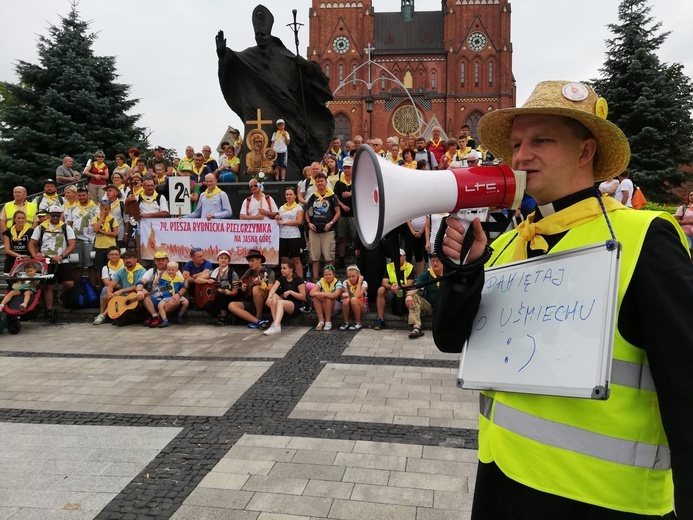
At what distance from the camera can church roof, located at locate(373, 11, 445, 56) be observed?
63.9 m

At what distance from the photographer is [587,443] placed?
1.45m

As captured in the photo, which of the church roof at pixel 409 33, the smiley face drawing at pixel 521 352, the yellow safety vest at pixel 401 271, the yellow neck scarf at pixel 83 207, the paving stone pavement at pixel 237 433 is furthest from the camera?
the church roof at pixel 409 33

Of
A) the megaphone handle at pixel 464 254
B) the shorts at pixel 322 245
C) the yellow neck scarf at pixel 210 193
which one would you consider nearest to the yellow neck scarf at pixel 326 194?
the shorts at pixel 322 245

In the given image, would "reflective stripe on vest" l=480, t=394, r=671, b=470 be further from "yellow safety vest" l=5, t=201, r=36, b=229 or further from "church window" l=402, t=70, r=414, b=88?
"church window" l=402, t=70, r=414, b=88

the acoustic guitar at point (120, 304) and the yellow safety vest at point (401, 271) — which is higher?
the yellow safety vest at point (401, 271)

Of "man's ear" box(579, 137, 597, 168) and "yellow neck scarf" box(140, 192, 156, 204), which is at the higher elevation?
"yellow neck scarf" box(140, 192, 156, 204)

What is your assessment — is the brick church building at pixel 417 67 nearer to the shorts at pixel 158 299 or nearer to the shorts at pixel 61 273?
the shorts at pixel 61 273

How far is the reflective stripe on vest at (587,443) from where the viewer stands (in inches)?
54.9

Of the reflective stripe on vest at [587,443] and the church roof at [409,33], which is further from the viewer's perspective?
the church roof at [409,33]

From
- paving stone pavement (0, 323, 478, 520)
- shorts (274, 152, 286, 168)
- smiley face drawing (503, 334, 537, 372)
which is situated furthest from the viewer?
shorts (274, 152, 286, 168)

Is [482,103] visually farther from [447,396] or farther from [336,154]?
[447,396]

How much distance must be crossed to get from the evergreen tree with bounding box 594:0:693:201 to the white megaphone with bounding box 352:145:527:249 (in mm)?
23839

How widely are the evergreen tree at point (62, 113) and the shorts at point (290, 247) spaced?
49.0 feet

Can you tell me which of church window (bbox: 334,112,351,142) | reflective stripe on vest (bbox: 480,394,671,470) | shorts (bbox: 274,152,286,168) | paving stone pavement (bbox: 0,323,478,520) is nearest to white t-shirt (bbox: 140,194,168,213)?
Result: shorts (bbox: 274,152,286,168)
